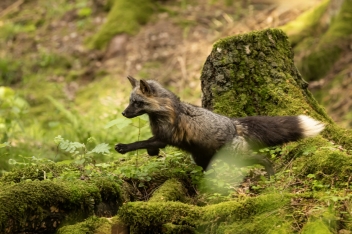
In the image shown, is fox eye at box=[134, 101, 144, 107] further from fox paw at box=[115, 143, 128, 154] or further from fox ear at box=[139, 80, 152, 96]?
fox paw at box=[115, 143, 128, 154]

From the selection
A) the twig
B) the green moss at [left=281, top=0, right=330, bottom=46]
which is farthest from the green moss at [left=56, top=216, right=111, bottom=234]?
the twig

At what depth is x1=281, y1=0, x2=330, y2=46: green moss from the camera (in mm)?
13336

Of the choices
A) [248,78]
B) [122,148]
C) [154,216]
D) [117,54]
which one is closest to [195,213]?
[154,216]

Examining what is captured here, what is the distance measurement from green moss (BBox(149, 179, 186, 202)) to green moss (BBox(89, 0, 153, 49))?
1054cm

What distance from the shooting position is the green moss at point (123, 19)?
15.3 metres

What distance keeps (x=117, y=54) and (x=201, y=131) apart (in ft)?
31.1

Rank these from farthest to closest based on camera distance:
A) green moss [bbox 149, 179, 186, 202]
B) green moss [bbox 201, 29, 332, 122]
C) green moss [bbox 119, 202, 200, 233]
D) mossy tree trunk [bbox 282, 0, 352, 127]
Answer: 1. mossy tree trunk [bbox 282, 0, 352, 127]
2. green moss [bbox 201, 29, 332, 122]
3. green moss [bbox 149, 179, 186, 202]
4. green moss [bbox 119, 202, 200, 233]

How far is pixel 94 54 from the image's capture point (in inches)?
596

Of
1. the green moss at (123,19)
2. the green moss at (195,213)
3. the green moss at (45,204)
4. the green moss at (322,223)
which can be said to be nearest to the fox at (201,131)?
the green moss at (45,204)

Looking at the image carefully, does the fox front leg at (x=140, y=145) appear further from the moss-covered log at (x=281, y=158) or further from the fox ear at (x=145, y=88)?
the moss-covered log at (x=281, y=158)

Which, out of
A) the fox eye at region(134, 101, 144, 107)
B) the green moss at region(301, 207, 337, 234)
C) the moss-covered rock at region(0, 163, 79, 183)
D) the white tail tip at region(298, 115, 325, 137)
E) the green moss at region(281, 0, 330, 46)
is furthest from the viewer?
the green moss at region(281, 0, 330, 46)

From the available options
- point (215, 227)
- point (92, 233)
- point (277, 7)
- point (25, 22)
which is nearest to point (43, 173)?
point (92, 233)

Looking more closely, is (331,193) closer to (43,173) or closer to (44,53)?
(43,173)

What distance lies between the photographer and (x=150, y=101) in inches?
234
